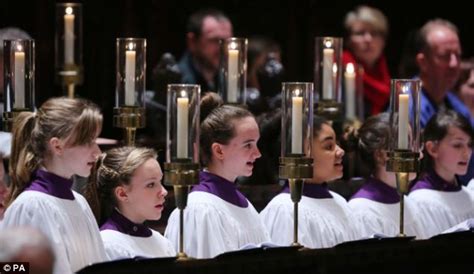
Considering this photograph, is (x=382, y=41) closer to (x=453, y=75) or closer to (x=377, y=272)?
(x=453, y=75)

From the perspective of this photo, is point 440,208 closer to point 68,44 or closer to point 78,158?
point 68,44

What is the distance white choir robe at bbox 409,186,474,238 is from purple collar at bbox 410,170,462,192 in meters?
0.02

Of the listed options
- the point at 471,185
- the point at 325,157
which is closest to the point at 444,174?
the point at 471,185

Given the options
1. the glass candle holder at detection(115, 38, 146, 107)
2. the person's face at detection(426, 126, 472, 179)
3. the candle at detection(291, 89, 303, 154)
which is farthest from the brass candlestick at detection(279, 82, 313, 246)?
the person's face at detection(426, 126, 472, 179)

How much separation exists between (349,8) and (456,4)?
89 cm

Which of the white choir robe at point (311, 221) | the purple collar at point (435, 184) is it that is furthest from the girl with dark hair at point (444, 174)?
the white choir robe at point (311, 221)

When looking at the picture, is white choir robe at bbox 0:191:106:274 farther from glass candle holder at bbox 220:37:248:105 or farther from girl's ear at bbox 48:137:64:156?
glass candle holder at bbox 220:37:248:105

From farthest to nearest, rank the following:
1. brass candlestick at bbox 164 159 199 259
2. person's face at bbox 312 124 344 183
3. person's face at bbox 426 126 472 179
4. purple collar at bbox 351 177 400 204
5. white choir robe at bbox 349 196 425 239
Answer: person's face at bbox 426 126 472 179 < purple collar at bbox 351 177 400 204 < white choir robe at bbox 349 196 425 239 < person's face at bbox 312 124 344 183 < brass candlestick at bbox 164 159 199 259

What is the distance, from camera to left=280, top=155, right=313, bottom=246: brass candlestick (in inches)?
233

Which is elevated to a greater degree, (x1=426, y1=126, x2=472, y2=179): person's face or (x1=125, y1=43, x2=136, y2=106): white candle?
(x1=125, y1=43, x2=136, y2=106): white candle

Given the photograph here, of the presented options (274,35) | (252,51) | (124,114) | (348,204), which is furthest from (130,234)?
(274,35)

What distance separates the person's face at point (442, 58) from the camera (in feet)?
29.2

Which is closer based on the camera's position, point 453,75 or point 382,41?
point 453,75

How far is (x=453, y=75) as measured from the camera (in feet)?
29.4
